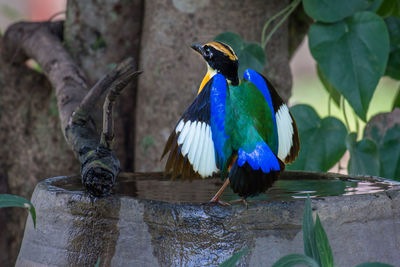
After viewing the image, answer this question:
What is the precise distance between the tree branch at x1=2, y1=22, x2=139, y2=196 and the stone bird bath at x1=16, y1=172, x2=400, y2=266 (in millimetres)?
63

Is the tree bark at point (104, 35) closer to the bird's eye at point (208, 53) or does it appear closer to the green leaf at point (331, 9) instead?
the green leaf at point (331, 9)

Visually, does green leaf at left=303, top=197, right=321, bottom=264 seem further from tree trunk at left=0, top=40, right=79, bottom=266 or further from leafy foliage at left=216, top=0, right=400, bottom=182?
tree trunk at left=0, top=40, right=79, bottom=266

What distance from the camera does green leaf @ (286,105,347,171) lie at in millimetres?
1752

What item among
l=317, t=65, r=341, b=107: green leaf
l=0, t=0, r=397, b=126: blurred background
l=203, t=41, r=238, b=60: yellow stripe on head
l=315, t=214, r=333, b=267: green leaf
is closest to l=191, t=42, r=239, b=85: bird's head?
l=203, t=41, r=238, b=60: yellow stripe on head

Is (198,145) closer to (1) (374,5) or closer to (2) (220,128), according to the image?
(2) (220,128)

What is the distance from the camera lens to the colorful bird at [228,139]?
1010mm

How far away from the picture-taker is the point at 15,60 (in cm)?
210

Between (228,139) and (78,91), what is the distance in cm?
77

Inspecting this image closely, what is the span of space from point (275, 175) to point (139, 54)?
3.52 feet

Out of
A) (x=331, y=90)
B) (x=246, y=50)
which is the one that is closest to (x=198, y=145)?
(x=246, y=50)

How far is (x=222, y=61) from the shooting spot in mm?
1146

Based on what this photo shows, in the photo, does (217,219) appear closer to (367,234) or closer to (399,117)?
(367,234)

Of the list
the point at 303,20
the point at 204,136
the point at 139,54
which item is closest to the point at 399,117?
the point at 303,20

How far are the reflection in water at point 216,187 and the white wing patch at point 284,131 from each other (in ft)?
0.29
